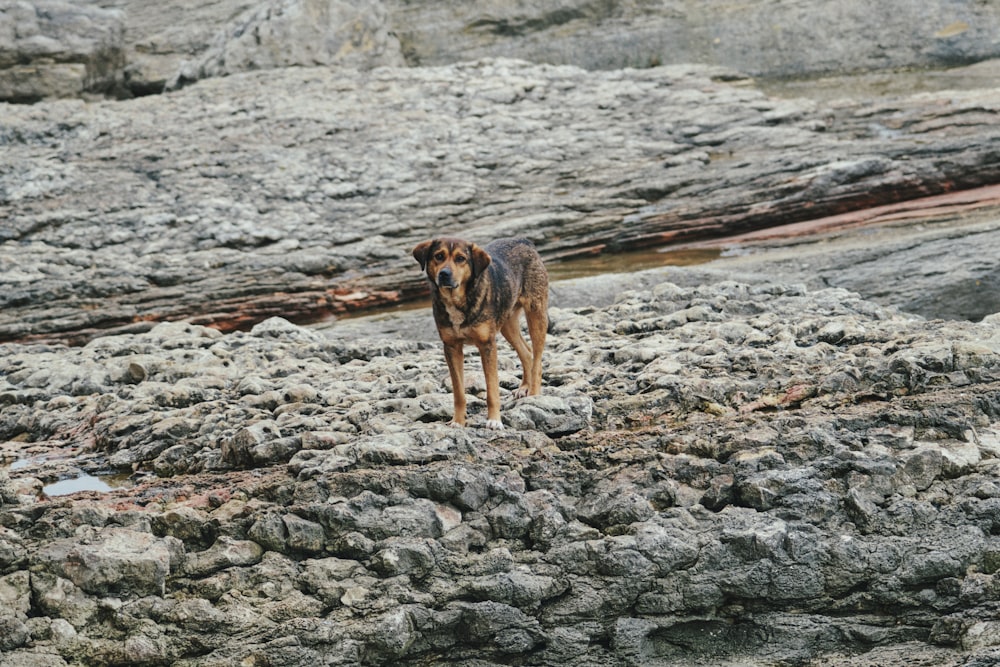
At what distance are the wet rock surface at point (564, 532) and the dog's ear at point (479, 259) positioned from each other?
118cm

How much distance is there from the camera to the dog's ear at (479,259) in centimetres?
883

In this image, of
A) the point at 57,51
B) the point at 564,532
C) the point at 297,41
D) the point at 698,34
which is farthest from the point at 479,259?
the point at 57,51

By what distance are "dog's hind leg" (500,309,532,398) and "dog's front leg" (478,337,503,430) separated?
681 millimetres

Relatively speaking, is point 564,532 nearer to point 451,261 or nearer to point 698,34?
point 451,261

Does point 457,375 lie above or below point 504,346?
above

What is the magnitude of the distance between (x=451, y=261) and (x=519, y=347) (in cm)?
150

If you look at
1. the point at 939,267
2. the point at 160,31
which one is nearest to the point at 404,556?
the point at 939,267

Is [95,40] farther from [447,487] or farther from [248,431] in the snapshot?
[447,487]

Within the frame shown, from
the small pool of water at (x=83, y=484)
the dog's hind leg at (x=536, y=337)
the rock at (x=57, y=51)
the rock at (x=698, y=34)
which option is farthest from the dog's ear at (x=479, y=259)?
the rock at (x=57, y=51)

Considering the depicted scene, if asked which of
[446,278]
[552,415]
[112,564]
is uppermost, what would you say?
[446,278]

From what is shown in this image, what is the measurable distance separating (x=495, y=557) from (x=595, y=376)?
289cm

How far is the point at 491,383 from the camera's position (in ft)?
29.6

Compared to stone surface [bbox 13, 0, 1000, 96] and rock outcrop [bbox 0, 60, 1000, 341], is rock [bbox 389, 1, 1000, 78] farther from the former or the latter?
rock outcrop [bbox 0, 60, 1000, 341]

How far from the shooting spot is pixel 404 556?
780 centimetres
